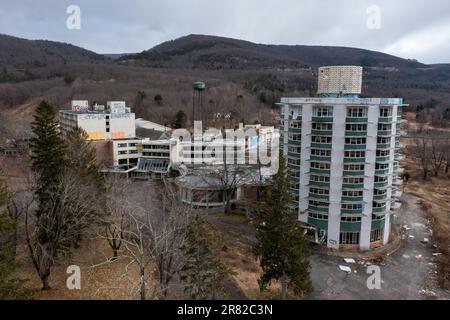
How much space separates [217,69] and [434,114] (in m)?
86.0

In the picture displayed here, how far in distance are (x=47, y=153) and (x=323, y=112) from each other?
66.9ft

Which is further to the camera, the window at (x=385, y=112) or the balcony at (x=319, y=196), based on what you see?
the balcony at (x=319, y=196)

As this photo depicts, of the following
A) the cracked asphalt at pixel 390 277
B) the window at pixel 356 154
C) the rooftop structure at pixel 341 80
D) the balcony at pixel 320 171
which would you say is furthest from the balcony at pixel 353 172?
the rooftop structure at pixel 341 80

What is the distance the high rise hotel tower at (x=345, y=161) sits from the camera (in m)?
27.4

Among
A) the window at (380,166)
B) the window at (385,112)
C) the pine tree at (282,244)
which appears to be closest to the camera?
the pine tree at (282,244)

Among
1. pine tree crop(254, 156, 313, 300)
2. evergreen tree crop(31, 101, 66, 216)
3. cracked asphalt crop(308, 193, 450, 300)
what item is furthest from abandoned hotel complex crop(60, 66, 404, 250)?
evergreen tree crop(31, 101, 66, 216)

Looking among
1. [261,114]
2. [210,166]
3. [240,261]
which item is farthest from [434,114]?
[240,261]

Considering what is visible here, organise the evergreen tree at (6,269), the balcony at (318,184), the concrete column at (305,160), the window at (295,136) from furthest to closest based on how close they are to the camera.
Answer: the window at (295,136) → the concrete column at (305,160) → the balcony at (318,184) → the evergreen tree at (6,269)

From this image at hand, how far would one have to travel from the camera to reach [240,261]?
25.7 metres

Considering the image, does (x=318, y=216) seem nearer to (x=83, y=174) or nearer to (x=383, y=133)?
(x=383, y=133)

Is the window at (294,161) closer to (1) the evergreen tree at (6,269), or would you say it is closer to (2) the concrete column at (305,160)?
(2) the concrete column at (305,160)
